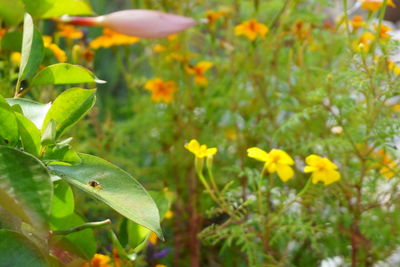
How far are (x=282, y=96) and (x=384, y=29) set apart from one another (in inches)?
8.2

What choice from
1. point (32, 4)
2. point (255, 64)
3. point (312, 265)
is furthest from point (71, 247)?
point (255, 64)

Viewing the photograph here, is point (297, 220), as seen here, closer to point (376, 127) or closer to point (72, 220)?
point (376, 127)

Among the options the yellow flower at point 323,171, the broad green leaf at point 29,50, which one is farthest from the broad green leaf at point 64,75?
the yellow flower at point 323,171

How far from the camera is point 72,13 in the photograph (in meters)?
0.65

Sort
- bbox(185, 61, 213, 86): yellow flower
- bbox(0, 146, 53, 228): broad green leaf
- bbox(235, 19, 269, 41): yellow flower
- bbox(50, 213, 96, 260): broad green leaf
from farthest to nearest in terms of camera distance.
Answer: bbox(185, 61, 213, 86): yellow flower
bbox(235, 19, 269, 41): yellow flower
bbox(50, 213, 96, 260): broad green leaf
bbox(0, 146, 53, 228): broad green leaf

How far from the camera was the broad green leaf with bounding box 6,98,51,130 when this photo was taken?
465mm

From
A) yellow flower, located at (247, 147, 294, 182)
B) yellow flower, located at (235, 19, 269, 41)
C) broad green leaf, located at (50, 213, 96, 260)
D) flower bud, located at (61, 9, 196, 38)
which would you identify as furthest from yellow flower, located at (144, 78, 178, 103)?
broad green leaf, located at (50, 213, 96, 260)

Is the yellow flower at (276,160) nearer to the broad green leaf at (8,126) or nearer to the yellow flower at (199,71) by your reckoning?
the broad green leaf at (8,126)

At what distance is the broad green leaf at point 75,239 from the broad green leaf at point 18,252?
6 centimetres

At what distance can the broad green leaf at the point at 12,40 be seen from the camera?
63 centimetres

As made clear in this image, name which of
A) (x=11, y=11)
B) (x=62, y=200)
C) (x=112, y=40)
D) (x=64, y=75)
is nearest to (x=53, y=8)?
(x=11, y=11)

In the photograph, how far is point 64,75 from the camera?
0.50m

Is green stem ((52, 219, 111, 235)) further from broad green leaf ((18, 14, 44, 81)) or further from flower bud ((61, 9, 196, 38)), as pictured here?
flower bud ((61, 9, 196, 38))

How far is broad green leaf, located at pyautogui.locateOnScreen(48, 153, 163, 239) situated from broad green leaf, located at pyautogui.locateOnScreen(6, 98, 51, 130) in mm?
48
